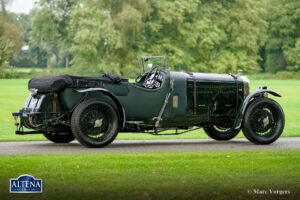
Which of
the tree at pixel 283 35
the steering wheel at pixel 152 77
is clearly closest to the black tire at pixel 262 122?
the steering wheel at pixel 152 77

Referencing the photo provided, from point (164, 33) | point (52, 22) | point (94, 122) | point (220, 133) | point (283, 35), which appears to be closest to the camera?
point (94, 122)

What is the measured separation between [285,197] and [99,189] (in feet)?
6.45

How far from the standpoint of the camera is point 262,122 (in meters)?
10.1

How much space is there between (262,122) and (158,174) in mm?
4167

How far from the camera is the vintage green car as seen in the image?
8.85m

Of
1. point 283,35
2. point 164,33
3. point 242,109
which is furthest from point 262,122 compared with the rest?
point 283,35

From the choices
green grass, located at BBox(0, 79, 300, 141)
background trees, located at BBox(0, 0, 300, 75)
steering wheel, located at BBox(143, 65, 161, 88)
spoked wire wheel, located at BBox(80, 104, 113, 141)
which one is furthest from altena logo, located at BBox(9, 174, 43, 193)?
background trees, located at BBox(0, 0, 300, 75)

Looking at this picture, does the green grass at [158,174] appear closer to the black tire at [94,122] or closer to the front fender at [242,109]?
the black tire at [94,122]

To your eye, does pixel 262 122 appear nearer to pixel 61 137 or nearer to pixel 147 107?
pixel 147 107

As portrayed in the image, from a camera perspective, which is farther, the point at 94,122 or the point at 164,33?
the point at 164,33

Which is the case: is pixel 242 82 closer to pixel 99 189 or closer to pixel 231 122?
pixel 231 122

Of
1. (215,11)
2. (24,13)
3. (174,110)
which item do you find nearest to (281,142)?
(174,110)

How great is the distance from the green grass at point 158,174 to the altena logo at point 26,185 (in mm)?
67

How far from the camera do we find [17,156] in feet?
26.0
